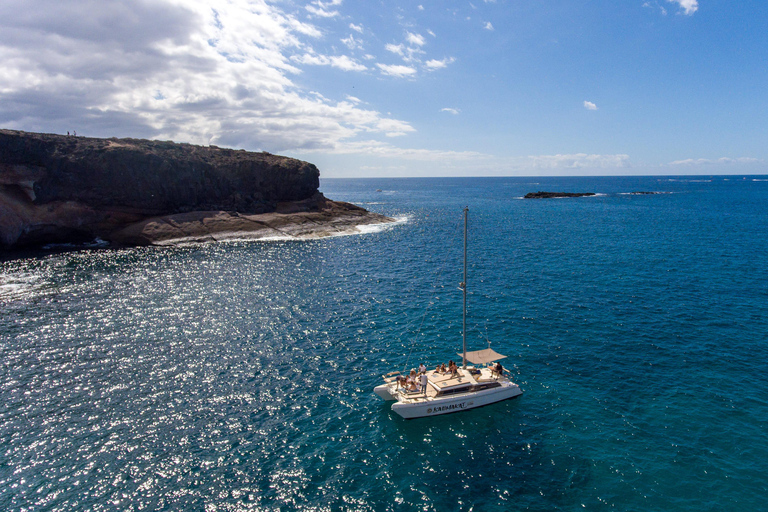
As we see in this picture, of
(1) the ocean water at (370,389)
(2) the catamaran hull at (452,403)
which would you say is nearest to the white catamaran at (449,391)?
(2) the catamaran hull at (452,403)

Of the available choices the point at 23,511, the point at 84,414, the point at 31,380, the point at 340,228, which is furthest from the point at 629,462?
the point at 340,228

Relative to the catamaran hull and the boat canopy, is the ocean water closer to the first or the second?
the catamaran hull

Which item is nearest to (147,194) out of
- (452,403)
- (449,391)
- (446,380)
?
(446,380)

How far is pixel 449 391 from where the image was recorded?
24.7m

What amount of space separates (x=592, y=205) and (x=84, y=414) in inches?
5807

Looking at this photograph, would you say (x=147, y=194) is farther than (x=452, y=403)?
Yes

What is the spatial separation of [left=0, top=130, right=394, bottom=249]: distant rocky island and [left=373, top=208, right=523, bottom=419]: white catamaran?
62.4m

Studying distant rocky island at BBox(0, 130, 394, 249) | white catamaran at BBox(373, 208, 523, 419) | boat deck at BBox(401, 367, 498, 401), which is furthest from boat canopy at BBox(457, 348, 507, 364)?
distant rocky island at BBox(0, 130, 394, 249)

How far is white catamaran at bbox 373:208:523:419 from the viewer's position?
23938 mm

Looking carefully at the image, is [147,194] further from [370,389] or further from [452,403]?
[452,403]

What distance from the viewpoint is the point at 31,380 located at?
27.5 meters

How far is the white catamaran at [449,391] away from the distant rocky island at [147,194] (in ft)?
205

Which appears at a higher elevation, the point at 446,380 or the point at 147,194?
the point at 147,194

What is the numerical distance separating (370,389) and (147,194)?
7428 cm
